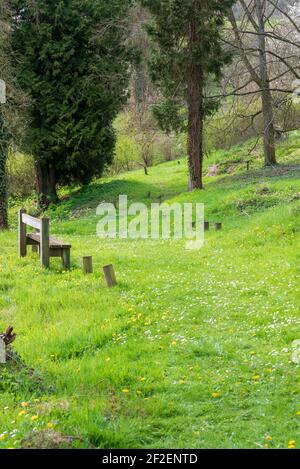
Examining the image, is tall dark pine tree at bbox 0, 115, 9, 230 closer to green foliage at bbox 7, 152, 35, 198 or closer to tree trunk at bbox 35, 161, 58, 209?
tree trunk at bbox 35, 161, 58, 209

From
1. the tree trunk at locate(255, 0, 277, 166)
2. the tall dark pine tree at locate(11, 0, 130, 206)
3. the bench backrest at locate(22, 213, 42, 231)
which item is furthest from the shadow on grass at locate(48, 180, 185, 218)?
the bench backrest at locate(22, 213, 42, 231)

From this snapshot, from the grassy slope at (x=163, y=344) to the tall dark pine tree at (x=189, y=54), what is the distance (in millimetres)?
9220

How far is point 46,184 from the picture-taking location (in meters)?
29.1

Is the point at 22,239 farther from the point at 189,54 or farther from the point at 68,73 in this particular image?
the point at 68,73

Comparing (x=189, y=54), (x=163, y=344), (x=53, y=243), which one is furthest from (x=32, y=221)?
(x=189, y=54)

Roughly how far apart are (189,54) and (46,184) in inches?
426

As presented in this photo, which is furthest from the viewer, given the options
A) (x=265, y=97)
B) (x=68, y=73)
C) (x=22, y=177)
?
(x=22, y=177)

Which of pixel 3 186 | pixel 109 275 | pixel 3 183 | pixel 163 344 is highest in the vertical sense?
pixel 3 183

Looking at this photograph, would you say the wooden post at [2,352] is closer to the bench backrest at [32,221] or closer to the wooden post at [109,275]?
the wooden post at [109,275]

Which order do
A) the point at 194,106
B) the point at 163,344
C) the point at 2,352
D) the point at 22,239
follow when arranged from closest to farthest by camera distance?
the point at 2,352 < the point at 163,344 < the point at 22,239 < the point at 194,106

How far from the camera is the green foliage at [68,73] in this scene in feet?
86.9

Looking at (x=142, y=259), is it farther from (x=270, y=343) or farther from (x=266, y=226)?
(x=270, y=343)

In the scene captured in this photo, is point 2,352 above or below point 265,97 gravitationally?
below

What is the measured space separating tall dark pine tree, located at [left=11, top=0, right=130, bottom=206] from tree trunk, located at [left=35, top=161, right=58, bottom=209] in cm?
61
